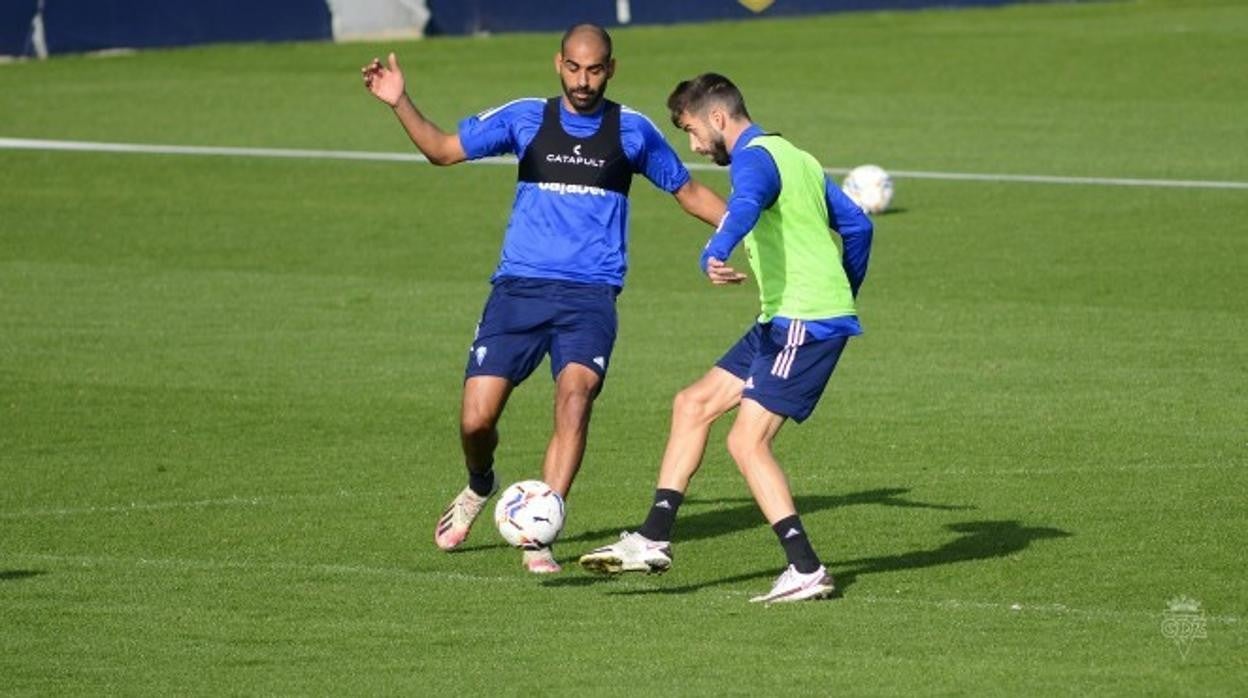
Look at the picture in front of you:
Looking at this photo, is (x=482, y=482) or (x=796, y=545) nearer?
(x=796, y=545)

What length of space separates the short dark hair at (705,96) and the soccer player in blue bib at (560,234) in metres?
0.87

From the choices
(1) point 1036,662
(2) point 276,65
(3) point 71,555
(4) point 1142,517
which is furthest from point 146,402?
(2) point 276,65

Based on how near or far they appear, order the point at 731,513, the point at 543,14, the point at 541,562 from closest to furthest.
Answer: the point at 541,562
the point at 731,513
the point at 543,14

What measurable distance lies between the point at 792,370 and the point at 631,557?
102cm

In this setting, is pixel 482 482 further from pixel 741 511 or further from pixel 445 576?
pixel 741 511

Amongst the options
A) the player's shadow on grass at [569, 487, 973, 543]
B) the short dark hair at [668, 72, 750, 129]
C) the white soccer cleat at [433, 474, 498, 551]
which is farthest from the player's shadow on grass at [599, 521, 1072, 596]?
the short dark hair at [668, 72, 750, 129]

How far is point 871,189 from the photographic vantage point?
24531mm

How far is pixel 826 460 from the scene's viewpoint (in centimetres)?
1420

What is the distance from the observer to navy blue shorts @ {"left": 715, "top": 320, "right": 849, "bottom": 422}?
10445 millimetres

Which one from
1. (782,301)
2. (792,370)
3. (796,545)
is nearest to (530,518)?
(796,545)

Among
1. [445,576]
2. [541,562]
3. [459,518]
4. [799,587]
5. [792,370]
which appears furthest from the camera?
[459,518]

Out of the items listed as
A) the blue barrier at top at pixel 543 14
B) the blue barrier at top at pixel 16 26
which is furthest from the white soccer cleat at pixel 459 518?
the blue barrier at top at pixel 543 14

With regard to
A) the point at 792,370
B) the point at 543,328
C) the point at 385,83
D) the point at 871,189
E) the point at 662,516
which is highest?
the point at 385,83

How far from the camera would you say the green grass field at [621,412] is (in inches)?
374
